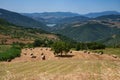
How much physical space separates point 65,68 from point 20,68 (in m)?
15.8

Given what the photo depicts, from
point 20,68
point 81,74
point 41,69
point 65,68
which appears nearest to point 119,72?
point 81,74

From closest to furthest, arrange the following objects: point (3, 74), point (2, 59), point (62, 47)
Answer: point (3, 74), point (2, 59), point (62, 47)

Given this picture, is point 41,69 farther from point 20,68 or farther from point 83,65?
point 83,65

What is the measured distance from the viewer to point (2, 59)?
130 metres

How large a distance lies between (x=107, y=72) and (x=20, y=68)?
97.9ft

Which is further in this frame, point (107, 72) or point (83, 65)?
point (83, 65)

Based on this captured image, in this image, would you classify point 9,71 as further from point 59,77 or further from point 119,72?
point 119,72

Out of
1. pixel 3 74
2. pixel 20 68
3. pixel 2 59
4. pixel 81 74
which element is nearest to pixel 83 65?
pixel 81 74

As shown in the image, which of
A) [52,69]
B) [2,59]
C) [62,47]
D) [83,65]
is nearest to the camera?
[52,69]

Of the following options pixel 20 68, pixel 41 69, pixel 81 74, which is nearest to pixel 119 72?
pixel 81 74

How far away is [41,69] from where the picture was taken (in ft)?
263

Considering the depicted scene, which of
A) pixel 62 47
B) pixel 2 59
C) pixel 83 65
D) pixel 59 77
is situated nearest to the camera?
pixel 59 77

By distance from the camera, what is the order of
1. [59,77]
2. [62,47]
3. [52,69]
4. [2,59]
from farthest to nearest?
[62,47] < [2,59] < [52,69] < [59,77]

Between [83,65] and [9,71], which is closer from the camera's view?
[9,71]
